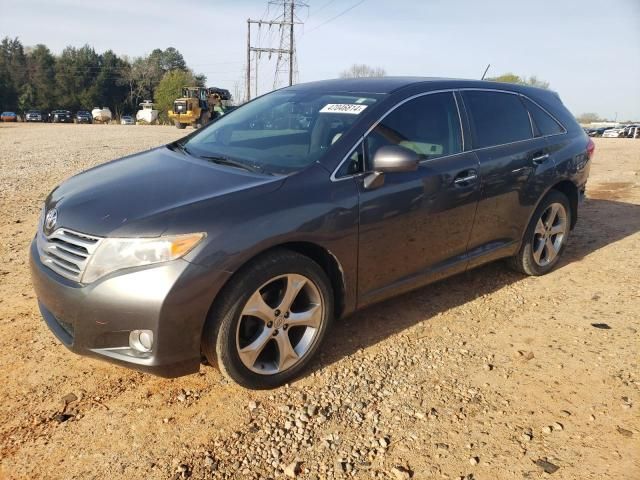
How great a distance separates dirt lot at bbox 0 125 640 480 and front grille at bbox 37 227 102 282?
0.70 meters

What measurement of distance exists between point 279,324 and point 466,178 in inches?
70.1

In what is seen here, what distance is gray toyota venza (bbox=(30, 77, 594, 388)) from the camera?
2396mm

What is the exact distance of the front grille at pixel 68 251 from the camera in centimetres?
244

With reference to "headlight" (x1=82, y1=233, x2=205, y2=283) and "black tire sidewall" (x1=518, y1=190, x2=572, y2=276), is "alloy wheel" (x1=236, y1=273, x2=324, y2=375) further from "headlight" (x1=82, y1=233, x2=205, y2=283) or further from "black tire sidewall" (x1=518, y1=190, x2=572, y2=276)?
"black tire sidewall" (x1=518, y1=190, x2=572, y2=276)

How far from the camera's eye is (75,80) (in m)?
70.6

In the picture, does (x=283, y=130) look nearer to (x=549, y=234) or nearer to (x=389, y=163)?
(x=389, y=163)

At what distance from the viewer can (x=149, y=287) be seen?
2324 mm

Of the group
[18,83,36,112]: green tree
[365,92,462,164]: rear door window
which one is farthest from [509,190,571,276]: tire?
[18,83,36,112]: green tree

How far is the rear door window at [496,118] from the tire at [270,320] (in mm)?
1820

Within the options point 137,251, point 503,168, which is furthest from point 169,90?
point 137,251

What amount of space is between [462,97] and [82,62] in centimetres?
8077

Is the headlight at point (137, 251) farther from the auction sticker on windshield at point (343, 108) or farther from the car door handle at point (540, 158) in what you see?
the car door handle at point (540, 158)

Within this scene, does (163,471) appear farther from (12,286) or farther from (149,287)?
(12,286)

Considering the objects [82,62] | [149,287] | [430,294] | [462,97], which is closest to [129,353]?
[149,287]
